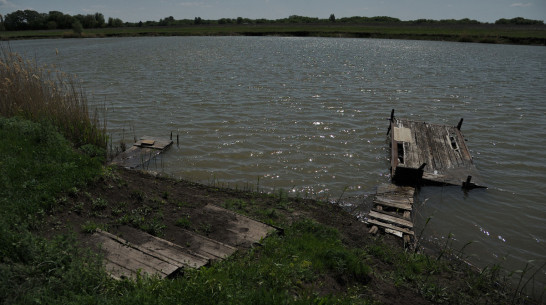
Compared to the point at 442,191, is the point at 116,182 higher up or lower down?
higher up

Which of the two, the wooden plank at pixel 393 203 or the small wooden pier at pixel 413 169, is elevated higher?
the small wooden pier at pixel 413 169

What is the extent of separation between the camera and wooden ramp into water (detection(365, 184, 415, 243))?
769 centimetres

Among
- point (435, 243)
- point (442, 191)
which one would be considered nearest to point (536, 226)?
point (442, 191)

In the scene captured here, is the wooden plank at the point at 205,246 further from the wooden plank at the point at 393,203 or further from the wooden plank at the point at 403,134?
the wooden plank at the point at 403,134

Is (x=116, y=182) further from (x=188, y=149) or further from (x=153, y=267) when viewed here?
(x=188, y=149)

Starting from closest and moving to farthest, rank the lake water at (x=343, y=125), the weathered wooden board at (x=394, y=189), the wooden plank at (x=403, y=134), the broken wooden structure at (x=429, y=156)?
the lake water at (x=343, y=125)
the weathered wooden board at (x=394, y=189)
the broken wooden structure at (x=429, y=156)
the wooden plank at (x=403, y=134)

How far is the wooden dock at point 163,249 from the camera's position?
4.73 meters

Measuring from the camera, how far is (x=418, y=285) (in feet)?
18.5

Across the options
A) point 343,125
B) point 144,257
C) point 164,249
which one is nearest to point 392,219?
point 164,249

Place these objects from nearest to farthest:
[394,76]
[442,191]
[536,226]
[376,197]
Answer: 1. [536,226]
2. [376,197]
3. [442,191]
4. [394,76]

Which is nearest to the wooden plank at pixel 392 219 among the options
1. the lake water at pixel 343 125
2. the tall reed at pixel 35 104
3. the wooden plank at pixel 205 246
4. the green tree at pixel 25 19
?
the lake water at pixel 343 125

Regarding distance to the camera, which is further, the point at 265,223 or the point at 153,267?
the point at 265,223

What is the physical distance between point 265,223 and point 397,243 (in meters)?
2.92

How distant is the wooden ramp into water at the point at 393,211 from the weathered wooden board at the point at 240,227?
269cm
